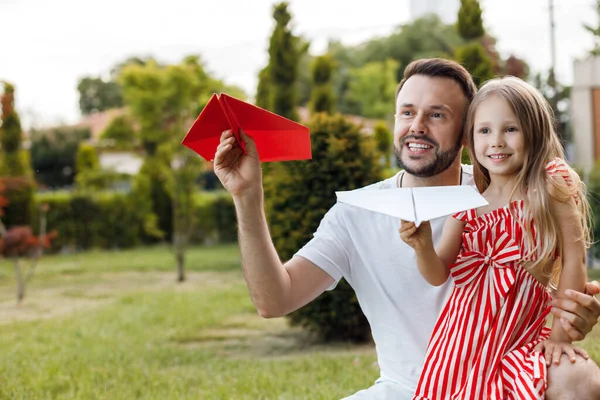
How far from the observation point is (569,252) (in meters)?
1.81

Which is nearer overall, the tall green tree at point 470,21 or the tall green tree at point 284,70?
the tall green tree at point 470,21

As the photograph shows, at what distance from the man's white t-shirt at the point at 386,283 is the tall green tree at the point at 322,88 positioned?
364 inches

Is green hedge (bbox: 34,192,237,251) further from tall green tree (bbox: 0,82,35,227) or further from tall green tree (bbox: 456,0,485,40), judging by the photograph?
tall green tree (bbox: 456,0,485,40)

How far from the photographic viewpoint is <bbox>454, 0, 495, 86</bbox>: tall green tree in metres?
9.23

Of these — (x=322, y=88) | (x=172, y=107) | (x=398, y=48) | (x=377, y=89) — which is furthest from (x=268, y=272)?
(x=398, y=48)

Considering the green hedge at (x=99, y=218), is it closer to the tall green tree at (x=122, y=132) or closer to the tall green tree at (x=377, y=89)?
the tall green tree at (x=122, y=132)

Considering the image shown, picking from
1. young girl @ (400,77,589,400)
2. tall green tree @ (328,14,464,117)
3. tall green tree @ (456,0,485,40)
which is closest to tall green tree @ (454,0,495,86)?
tall green tree @ (456,0,485,40)

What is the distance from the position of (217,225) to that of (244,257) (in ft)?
56.6

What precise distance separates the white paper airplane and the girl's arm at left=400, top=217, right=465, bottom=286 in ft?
0.24

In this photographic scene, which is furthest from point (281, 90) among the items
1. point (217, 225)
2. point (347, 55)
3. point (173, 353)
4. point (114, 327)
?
point (347, 55)

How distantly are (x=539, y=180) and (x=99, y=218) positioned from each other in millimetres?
17273

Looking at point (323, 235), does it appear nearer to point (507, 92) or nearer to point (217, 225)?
point (507, 92)

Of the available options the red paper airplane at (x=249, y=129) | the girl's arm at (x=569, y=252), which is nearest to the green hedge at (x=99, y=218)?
the red paper airplane at (x=249, y=129)

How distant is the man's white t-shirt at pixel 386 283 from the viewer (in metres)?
2.21
